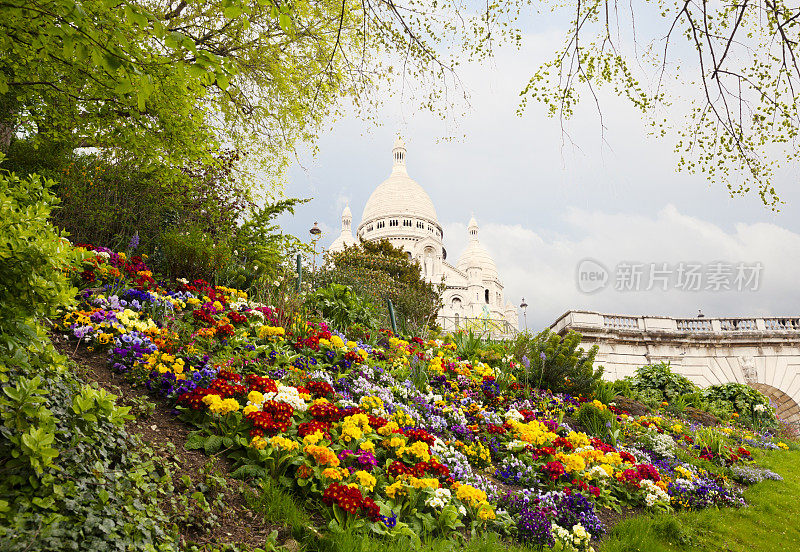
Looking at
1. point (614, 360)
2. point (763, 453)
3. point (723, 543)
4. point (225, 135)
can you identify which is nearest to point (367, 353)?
point (723, 543)

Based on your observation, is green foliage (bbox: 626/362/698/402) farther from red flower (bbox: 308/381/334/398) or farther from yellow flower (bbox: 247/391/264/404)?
yellow flower (bbox: 247/391/264/404)

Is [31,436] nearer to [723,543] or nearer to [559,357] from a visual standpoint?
[723,543]

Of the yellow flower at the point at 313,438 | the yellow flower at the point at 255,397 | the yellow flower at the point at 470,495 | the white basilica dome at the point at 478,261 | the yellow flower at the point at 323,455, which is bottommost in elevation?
the yellow flower at the point at 470,495

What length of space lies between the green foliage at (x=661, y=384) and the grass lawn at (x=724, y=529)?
773 centimetres

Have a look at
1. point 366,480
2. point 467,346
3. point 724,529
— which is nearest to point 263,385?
point 366,480

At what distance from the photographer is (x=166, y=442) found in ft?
12.5

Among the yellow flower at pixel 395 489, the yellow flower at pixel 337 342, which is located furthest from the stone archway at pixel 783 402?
the yellow flower at pixel 395 489

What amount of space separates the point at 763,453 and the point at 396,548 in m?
8.45

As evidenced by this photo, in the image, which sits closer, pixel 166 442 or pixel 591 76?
pixel 166 442

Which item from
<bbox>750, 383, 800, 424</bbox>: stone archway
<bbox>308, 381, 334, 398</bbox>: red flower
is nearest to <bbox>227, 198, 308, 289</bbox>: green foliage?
<bbox>308, 381, 334, 398</bbox>: red flower

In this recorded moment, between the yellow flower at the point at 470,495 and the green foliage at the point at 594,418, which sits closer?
the yellow flower at the point at 470,495

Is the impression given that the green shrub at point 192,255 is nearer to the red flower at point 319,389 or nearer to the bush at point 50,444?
the red flower at point 319,389

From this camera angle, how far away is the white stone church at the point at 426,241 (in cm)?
7119

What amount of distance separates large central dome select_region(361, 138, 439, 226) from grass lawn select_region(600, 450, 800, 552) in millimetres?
75300
